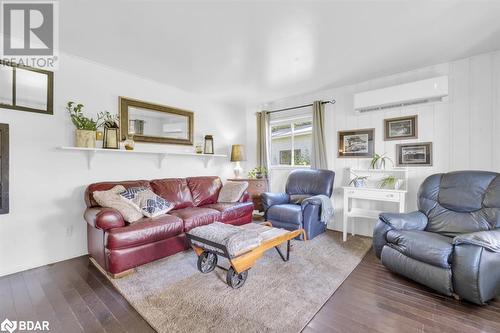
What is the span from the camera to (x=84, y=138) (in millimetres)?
2807

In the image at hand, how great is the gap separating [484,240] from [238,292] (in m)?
2.01

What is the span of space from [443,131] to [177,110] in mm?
4023

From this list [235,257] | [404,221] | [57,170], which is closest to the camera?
[235,257]

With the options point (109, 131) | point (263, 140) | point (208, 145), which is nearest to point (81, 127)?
point (109, 131)

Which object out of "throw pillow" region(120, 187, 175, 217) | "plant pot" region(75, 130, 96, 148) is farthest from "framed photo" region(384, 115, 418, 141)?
"plant pot" region(75, 130, 96, 148)

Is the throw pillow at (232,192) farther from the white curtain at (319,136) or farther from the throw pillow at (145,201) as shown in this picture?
the white curtain at (319,136)

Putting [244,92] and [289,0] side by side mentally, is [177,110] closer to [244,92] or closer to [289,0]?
[244,92]

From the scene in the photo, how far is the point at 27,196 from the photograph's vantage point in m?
2.53

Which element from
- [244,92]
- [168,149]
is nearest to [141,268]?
[168,149]

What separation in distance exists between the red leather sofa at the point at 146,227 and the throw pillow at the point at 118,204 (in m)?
0.07

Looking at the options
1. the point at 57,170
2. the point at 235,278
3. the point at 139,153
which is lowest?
the point at 235,278

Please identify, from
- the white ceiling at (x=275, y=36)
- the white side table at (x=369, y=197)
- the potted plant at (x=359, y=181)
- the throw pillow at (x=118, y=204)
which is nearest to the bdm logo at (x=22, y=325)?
the throw pillow at (x=118, y=204)

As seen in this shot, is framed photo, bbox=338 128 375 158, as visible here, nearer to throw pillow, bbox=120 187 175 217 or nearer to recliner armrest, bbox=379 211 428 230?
recliner armrest, bbox=379 211 428 230

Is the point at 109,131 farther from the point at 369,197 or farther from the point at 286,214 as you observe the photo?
the point at 369,197
